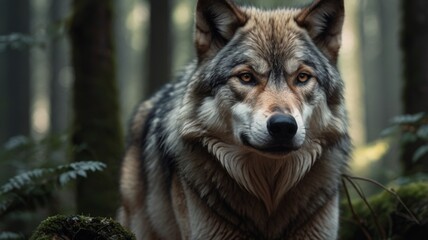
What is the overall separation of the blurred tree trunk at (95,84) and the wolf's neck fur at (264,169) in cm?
351

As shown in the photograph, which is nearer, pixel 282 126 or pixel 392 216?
pixel 282 126

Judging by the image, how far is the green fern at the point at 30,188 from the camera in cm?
550

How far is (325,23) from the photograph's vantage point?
523 centimetres

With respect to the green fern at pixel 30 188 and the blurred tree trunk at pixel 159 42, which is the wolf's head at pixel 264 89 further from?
the blurred tree trunk at pixel 159 42

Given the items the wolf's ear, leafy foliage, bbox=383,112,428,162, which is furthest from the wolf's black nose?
leafy foliage, bbox=383,112,428,162

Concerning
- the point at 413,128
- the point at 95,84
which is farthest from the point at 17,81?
the point at 413,128

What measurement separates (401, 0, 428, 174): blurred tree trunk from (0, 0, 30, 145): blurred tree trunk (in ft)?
50.5

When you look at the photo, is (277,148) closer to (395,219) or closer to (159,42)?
(395,219)

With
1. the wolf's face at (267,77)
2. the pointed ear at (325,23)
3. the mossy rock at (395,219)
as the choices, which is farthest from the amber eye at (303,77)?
the mossy rock at (395,219)

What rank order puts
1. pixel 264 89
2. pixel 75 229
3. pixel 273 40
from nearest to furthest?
pixel 75 229
pixel 264 89
pixel 273 40

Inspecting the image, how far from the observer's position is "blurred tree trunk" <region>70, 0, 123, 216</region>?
838 centimetres

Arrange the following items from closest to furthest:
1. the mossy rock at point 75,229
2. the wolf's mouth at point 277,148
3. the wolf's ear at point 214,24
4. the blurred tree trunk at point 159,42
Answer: the mossy rock at point 75,229 < the wolf's mouth at point 277,148 < the wolf's ear at point 214,24 < the blurred tree trunk at point 159,42

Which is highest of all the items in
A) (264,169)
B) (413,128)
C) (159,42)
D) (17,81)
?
(159,42)

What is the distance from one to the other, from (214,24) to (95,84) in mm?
3710
